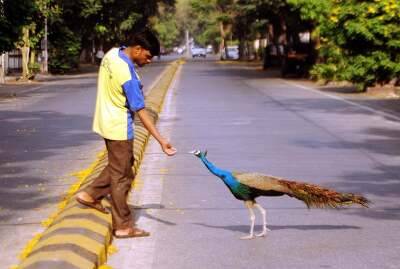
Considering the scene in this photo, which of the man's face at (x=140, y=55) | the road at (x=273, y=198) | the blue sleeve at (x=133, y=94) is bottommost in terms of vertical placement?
the road at (x=273, y=198)

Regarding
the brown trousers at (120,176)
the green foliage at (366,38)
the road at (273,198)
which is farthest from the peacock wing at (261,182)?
the green foliage at (366,38)

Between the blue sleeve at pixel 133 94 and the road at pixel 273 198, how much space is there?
120 centimetres

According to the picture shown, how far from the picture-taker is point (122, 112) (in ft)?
22.4

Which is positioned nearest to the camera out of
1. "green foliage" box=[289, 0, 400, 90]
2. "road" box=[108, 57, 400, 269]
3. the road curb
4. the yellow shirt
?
the road curb

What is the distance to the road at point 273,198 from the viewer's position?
6.53 metres

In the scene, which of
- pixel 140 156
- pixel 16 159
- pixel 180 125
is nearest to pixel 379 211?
pixel 140 156

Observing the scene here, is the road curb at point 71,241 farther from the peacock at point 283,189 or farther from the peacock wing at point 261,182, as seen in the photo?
the peacock wing at point 261,182

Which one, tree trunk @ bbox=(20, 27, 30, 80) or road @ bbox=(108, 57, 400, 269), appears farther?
tree trunk @ bbox=(20, 27, 30, 80)

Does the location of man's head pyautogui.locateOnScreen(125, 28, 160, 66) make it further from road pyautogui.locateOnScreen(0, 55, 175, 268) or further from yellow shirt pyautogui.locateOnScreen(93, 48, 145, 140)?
road pyautogui.locateOnScreen(0, 55, 175, 268)

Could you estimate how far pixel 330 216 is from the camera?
8.05 m

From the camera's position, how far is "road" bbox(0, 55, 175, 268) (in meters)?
7.61

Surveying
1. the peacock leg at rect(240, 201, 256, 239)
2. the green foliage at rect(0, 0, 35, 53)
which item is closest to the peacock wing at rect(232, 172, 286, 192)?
the peacock leg at rect(240, 201, 256, 239)

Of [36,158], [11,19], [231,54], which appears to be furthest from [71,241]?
[231,54]

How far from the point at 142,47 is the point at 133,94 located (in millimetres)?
447
